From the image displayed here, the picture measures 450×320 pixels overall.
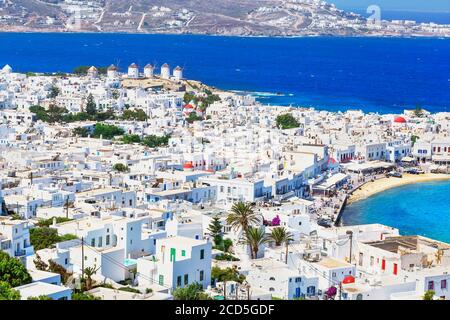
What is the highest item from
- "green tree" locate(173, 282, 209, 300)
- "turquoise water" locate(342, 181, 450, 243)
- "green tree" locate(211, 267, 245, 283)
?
"green tree" locate(173, 282, 209, 300)

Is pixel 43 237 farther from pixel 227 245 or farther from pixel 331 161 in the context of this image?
pixel 331 161

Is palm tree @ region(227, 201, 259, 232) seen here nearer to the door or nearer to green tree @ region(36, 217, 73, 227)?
green tree @ region(36, 217, 73, 227)

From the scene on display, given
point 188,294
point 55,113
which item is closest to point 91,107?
point 55,113

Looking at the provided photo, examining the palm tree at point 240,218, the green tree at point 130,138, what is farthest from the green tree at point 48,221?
the green tree at point 130,138

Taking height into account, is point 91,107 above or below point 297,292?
above

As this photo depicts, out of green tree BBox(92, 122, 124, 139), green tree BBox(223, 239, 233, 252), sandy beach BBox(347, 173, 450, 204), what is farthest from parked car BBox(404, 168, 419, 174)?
green tree BBox(223, 239, 233, 252)

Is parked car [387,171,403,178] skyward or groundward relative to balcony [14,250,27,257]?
groundward

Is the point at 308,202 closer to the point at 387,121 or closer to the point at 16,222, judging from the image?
the point at 16,222

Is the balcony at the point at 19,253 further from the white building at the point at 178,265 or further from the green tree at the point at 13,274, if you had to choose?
the green tree at the point at 13,274
